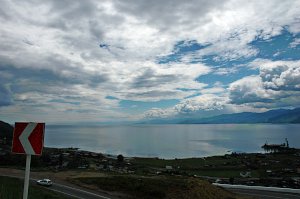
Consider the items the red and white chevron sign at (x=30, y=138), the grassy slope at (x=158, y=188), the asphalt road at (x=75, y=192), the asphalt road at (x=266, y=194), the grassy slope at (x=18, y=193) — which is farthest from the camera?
the asphalt road at (x=266, y=194)

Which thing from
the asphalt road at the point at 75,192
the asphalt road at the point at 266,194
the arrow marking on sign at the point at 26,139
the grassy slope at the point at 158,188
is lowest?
the asphalt road at the point at 266,194

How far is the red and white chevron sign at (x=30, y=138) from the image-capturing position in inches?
218

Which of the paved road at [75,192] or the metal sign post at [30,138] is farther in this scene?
the paved road at [75,192]

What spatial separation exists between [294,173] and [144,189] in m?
66.3

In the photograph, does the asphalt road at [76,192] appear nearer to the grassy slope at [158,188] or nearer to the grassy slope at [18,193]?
the grassy slope at [158,188]

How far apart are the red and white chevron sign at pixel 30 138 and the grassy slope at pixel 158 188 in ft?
59.3

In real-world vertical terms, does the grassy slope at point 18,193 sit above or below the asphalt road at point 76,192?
above

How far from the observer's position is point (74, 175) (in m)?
30.7

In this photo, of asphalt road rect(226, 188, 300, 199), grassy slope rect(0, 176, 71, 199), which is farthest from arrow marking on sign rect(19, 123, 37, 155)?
asphalt road rect(226, 188, 300, 199)

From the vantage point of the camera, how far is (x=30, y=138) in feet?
18.2

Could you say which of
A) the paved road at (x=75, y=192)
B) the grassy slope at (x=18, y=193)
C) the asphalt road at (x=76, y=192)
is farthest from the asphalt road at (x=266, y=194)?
the grassy slope at (x=18, y=193)

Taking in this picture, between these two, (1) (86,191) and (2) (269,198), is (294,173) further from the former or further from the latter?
(1) (86,191)

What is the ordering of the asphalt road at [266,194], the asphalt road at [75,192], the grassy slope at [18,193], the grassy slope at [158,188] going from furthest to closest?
1. the asphalt road at [266,194]
2. the grassy slope at [158,188]
3. the asphalt road at [75,192]
4. the grassy slope at [18,193]

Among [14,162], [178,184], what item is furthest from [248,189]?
[14,162]
